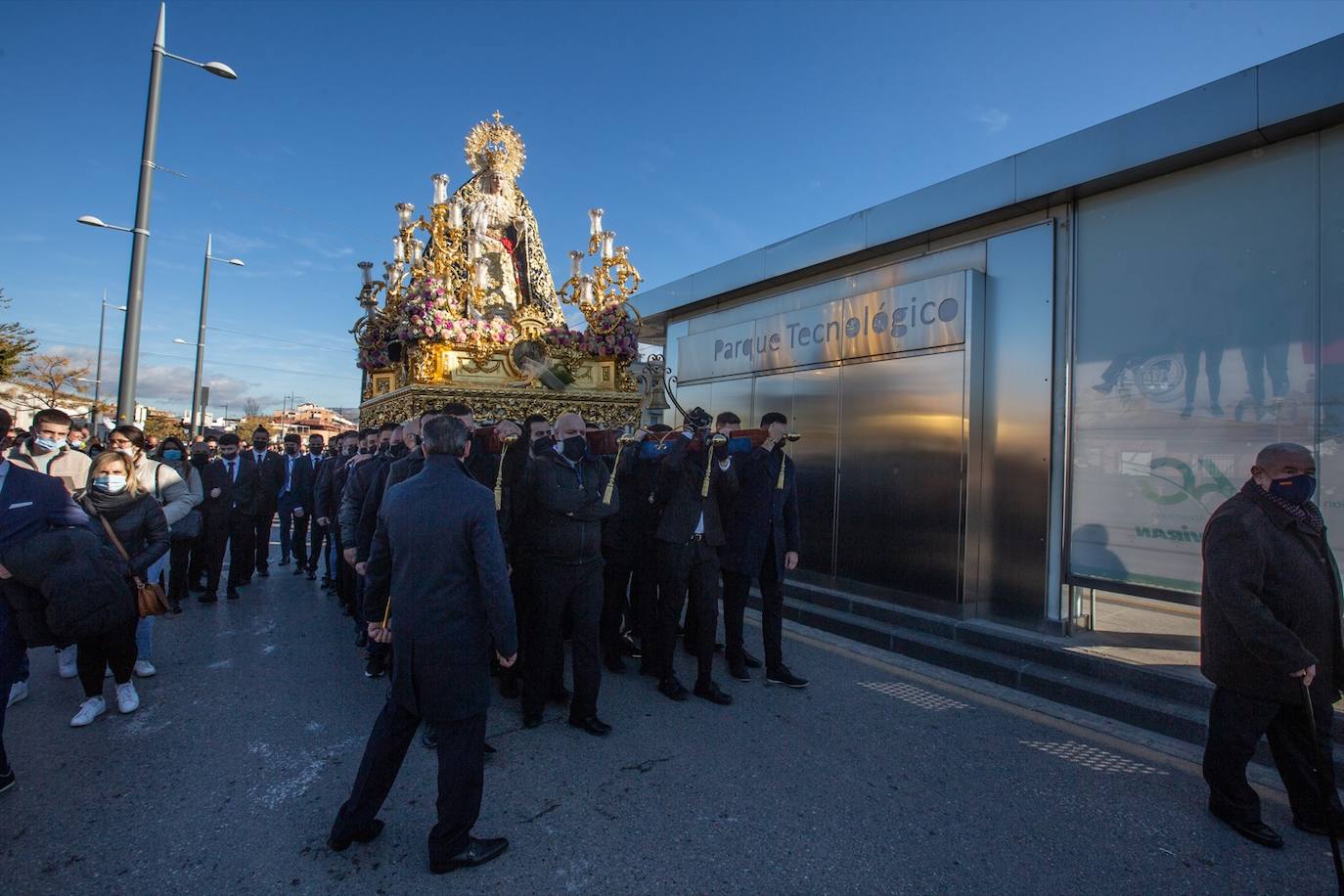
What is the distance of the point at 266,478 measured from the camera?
8.47m

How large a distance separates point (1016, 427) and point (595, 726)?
4.48 metres

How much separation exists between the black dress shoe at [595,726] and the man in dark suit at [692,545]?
0.75 meters

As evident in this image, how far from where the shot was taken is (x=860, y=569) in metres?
7.11

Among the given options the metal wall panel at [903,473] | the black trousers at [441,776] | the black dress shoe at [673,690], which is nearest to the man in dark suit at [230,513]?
the black dress shoe at [673,690]

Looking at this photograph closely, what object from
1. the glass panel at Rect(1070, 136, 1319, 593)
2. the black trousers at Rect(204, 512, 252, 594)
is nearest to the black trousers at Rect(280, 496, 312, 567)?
the black trousers at Rect(204, 512, 252, 594)

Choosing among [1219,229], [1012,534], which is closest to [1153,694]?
[1012,534]

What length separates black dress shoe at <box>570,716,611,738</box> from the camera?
13.0 feet

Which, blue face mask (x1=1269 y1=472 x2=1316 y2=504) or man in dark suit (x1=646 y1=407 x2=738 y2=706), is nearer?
A: blue face mask (x1=1269 y1=472 x2=1316 y2=504)

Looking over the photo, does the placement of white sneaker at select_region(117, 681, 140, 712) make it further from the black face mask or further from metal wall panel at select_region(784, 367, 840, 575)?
metal wall panel at select_region(784, 367, 840, 575)

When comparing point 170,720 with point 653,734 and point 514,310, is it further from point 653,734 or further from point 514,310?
point 514,310

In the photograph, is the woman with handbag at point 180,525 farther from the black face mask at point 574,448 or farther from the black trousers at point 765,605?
the black trousers at point 765,605

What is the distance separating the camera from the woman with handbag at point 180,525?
5.80 metres

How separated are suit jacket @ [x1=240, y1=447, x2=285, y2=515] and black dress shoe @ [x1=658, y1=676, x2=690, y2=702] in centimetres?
620

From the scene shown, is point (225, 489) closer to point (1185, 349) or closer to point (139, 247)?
point (139, 247)
